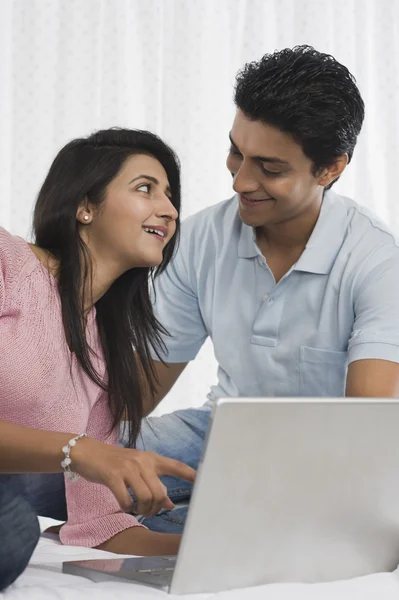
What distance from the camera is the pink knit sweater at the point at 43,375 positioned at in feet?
4.66

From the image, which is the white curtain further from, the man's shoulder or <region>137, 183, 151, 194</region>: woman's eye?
<region>137, 183, 151, 194</region>: woman's eye

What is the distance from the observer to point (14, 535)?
1.09 m

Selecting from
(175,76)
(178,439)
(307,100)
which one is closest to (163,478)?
(178,439)

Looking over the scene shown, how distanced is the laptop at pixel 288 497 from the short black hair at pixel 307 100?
968 mm

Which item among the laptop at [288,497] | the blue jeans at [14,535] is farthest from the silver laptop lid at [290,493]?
the blue jeans at [14,535]

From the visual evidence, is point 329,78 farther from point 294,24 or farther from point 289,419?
point 294,24

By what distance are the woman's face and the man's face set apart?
0.29 m

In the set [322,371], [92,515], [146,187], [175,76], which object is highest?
[175,76]

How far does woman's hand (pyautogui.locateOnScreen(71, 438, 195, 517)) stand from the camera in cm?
105

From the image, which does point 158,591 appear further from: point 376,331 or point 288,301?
point 288,301

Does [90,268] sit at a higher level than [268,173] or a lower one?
lower

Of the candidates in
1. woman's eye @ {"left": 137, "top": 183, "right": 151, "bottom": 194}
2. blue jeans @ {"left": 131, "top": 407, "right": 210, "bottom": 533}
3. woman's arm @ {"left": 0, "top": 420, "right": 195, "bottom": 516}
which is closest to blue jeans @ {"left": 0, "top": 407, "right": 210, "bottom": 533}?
blue jeans @ {"left": 131, "top": 407, "right": 210, "bottom": 533}

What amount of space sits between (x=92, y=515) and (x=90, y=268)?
45cm

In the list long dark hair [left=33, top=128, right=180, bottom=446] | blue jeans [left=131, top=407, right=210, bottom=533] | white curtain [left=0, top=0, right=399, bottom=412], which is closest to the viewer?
long dark hair [left=33, top=128, right=180, bottom=446]
